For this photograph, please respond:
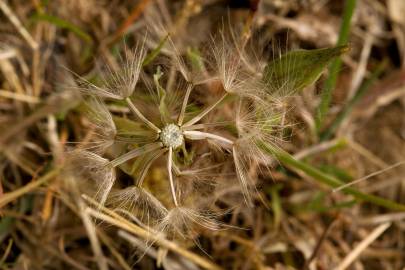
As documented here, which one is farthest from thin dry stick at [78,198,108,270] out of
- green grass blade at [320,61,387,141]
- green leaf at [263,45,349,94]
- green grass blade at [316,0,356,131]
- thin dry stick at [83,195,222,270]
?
green grass blade at [320,61,387,141]

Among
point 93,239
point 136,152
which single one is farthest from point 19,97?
point 136,152

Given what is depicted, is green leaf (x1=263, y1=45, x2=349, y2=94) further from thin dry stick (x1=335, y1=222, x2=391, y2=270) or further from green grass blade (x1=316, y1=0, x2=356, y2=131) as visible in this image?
thin dry stick (x1=335, y1=222, x2=391, y2=270)

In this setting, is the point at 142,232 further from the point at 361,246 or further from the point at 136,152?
the point at 361,246

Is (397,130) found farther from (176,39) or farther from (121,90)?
(121,90)

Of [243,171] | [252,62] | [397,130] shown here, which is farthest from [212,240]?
[397,130]

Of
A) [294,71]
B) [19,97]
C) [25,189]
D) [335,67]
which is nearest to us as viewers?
[294,71]

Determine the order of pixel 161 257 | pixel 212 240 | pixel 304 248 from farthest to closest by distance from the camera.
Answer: pixel 304 248
pixel 212 240
pixel 161 257
